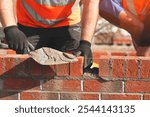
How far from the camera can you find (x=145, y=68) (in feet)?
8.08

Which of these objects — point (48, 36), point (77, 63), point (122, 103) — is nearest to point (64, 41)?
point (48, 36)

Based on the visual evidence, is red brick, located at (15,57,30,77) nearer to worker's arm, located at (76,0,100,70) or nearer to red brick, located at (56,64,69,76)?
red brick, located at (56,64,69,76)

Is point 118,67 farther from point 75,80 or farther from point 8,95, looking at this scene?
point 8,95

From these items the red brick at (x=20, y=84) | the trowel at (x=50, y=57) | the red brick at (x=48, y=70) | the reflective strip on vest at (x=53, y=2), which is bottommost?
the red brick at (x=20, y=84)

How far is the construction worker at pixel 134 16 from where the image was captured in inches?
125

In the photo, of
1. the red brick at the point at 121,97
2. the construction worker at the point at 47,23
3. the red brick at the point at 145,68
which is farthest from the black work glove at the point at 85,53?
the red brick at the point at 145,68

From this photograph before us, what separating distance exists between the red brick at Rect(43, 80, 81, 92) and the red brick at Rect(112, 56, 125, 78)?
22cm

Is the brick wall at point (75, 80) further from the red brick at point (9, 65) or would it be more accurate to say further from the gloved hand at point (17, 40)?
the gloved hand at point (17, 40)

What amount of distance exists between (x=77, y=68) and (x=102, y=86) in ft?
0.59

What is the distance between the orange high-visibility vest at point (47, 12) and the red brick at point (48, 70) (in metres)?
0.64

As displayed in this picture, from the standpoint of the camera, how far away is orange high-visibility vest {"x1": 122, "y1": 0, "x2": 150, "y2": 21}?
125 inches

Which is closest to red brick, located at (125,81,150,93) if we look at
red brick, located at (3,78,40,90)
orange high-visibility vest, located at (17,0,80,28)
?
red brick, located at (3,78,40,90)

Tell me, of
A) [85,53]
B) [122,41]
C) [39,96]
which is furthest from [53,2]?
Answer: [122,41]

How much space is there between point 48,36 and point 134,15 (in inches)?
26.3
